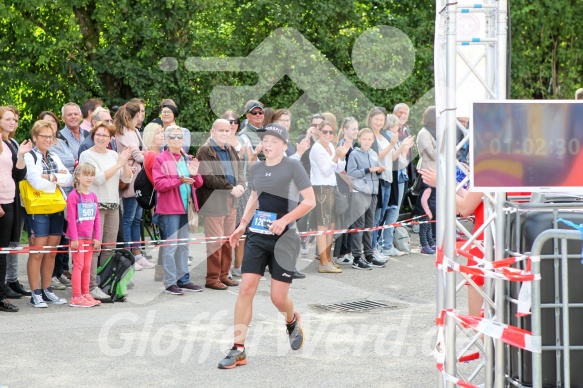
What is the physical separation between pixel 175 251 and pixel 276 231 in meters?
2.99

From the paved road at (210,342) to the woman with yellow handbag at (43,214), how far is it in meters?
0.31

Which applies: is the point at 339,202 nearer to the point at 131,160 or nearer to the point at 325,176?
the point at 325,176

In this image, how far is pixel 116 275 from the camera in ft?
31.6

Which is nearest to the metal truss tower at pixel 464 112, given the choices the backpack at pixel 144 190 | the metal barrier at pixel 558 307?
Answer: the metal barrier at pixel 558 307

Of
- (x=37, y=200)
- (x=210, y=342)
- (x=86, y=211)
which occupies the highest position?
(x=37, y=200)

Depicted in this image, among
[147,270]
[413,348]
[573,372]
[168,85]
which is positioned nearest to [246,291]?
[413,348]

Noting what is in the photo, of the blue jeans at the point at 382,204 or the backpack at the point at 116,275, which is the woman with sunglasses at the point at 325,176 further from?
the backpack at the point at 116,275

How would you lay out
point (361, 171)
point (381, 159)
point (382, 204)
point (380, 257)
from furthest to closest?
point (382, 204) → point (381, 159) → point (380, 257) → point (361, 171)

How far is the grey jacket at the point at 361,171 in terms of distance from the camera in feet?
39.7

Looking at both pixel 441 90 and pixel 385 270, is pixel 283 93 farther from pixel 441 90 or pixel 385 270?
pixel 441 90

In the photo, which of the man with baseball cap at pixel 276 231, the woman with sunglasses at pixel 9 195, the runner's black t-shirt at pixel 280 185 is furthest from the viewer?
the woman with sunglasses at pixel 9 195

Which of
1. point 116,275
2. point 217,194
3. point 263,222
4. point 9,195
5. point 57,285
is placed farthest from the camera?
point 217,194

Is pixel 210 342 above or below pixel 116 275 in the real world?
below

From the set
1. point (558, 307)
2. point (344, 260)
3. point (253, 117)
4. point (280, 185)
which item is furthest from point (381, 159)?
point (558, 307)
